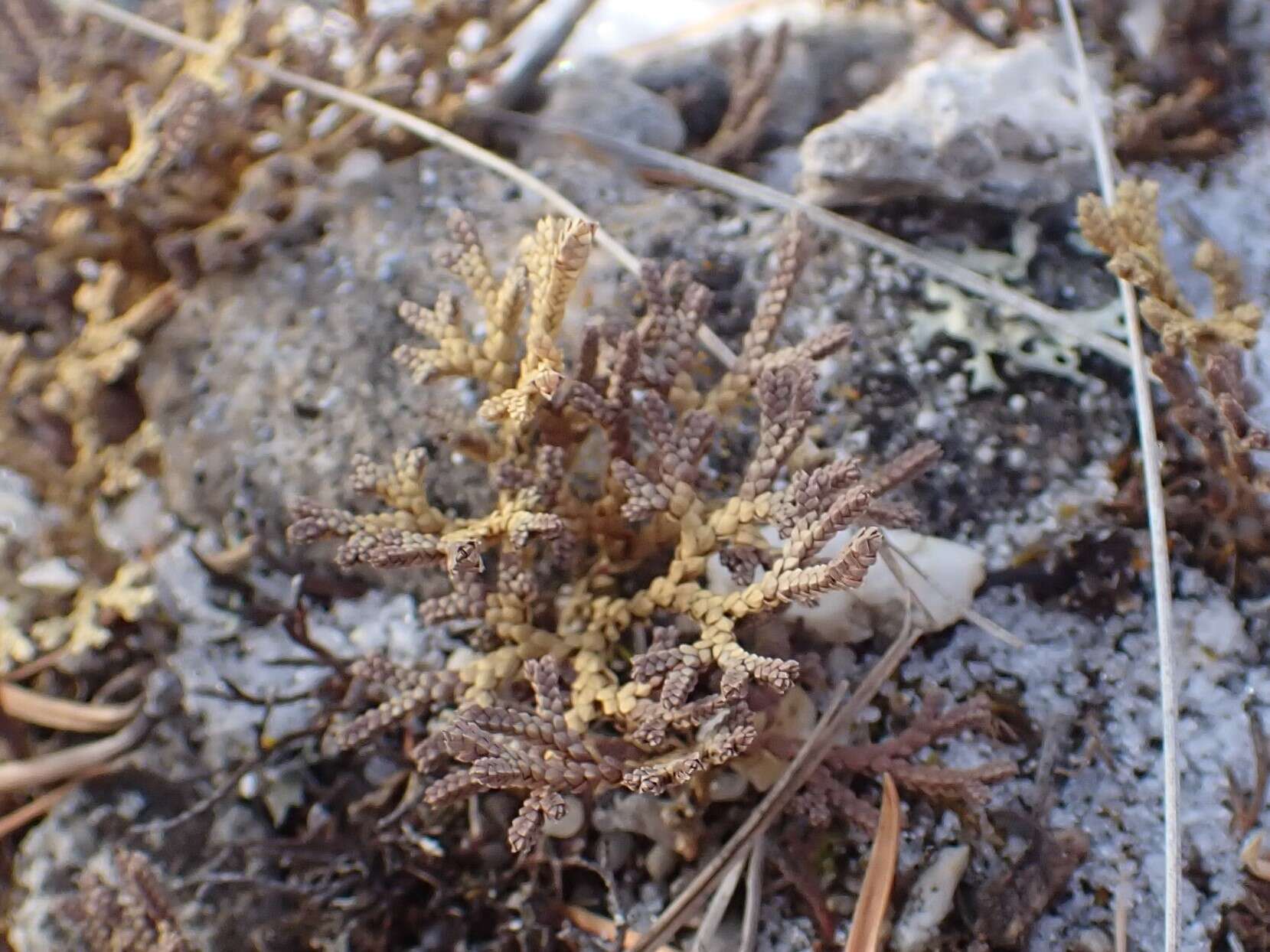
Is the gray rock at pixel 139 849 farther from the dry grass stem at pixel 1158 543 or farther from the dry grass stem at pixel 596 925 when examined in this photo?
the dry grass stem at pixel 1158 543

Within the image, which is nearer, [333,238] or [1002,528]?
[1002,528]

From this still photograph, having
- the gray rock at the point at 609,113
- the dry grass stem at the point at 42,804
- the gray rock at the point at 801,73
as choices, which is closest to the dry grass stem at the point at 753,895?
the dry grass stem at the point at 42,804

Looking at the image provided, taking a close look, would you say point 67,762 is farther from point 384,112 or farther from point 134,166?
point 384,112

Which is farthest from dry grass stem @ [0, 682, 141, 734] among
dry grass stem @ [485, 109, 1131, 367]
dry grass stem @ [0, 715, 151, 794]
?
dry grass stem @ [485, 109, 1131, 367]

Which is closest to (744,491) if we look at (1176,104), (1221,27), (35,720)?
(35,720)

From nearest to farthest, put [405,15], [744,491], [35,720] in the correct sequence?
[744,491]
[35,720]
[405,15]

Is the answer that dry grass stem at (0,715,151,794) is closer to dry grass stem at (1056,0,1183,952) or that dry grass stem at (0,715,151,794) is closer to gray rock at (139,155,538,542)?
gray rock at (139,155,538,542)

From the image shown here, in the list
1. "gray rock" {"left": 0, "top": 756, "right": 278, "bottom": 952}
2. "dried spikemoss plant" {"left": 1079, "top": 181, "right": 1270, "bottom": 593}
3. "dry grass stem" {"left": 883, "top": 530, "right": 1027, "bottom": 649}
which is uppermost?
"dried spikemoss plant" {"left": 1079, "top": 181, "right": 1270, "bottom": 593}

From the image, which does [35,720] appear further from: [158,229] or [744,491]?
[744,491]
